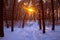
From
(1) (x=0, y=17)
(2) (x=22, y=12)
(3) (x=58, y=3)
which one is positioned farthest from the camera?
(3) (x=58, y=3)

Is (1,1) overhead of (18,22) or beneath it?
overhead

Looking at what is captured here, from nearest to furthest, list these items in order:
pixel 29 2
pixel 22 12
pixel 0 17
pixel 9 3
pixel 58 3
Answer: pixel 0 17
pixel 29 2
pixel 9 3
pixel 22 12
pixel 58 3

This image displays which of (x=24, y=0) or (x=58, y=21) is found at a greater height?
(x=24, y=0)

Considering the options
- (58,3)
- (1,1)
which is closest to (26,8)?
(58,3)

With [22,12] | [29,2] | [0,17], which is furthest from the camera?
[22,12]

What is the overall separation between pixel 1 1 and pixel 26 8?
25.1 ft

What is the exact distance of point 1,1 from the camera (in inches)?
340

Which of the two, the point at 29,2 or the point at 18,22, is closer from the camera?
the point at 29,2

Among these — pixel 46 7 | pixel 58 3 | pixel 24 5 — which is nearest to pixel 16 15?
pixel 24 5

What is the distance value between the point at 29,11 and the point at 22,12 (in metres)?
0.93

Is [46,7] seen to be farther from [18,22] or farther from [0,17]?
[0,17]

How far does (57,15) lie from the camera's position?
63.2ft

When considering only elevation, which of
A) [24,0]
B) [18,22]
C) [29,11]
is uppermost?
Answer: [24,0]

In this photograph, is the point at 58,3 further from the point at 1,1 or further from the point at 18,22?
the point at 1,1
